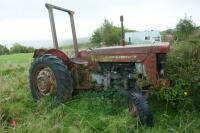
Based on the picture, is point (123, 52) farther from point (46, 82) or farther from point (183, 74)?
point (46, 82)

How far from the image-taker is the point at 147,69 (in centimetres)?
629

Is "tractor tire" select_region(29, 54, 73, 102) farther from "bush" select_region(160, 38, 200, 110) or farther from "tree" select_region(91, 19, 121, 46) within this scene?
"tree" select_region(91, 19, 121, 46)

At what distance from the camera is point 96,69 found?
23.3 ft

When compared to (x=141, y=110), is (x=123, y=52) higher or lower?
higher

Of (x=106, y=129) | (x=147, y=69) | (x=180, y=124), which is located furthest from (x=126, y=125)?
(x=147, y=69)

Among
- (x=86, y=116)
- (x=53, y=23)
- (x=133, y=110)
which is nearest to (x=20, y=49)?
(x=53, y=23)

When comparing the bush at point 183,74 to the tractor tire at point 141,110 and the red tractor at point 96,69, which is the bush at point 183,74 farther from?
the tractor tire at point 141,110

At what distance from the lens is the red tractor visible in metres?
6.25

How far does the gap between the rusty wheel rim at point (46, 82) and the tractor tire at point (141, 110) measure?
74.5 inches

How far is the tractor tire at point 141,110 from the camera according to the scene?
5500 millimetres

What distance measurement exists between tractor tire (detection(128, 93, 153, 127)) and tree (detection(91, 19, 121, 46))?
114 ft

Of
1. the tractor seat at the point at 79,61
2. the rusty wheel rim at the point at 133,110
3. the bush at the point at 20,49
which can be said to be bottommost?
the bush at the point at 20,49

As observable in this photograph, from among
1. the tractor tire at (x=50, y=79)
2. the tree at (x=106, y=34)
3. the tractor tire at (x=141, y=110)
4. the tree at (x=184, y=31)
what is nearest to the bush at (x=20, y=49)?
the tree at (x=106, y=34)

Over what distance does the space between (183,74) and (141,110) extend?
117 centimetres
